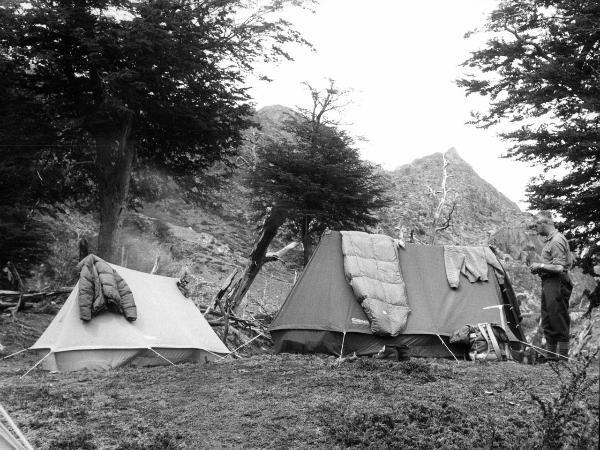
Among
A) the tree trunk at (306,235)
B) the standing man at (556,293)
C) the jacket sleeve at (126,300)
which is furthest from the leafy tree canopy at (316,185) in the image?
the standing man at (556,293)

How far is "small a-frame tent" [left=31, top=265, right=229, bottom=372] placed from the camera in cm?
773

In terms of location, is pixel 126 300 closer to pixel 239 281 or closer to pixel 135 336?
pixel 135 336

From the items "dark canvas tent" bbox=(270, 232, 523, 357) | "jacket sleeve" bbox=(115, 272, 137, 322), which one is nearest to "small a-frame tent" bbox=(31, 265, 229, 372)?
"jacket sleeve" bbox=(115, 272, 137, 322)

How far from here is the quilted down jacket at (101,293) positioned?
7.92m

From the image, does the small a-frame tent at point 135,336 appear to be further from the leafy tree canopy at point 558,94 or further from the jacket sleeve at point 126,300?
the leafy tree canopy at point 558,94

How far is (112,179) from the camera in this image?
1366 centimetres

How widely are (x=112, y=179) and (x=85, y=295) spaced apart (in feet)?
20.4

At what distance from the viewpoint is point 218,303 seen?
11.8 meters

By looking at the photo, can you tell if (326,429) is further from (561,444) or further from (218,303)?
(218,303)

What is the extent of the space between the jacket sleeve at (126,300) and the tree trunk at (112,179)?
5405 millimetres

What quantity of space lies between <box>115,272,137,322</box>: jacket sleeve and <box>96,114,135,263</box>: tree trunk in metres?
5.41

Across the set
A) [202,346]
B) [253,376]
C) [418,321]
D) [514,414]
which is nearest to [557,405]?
[514,414]

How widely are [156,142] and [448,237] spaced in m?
34.4

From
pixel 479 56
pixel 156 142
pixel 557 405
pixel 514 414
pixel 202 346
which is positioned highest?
pixel 479 56
